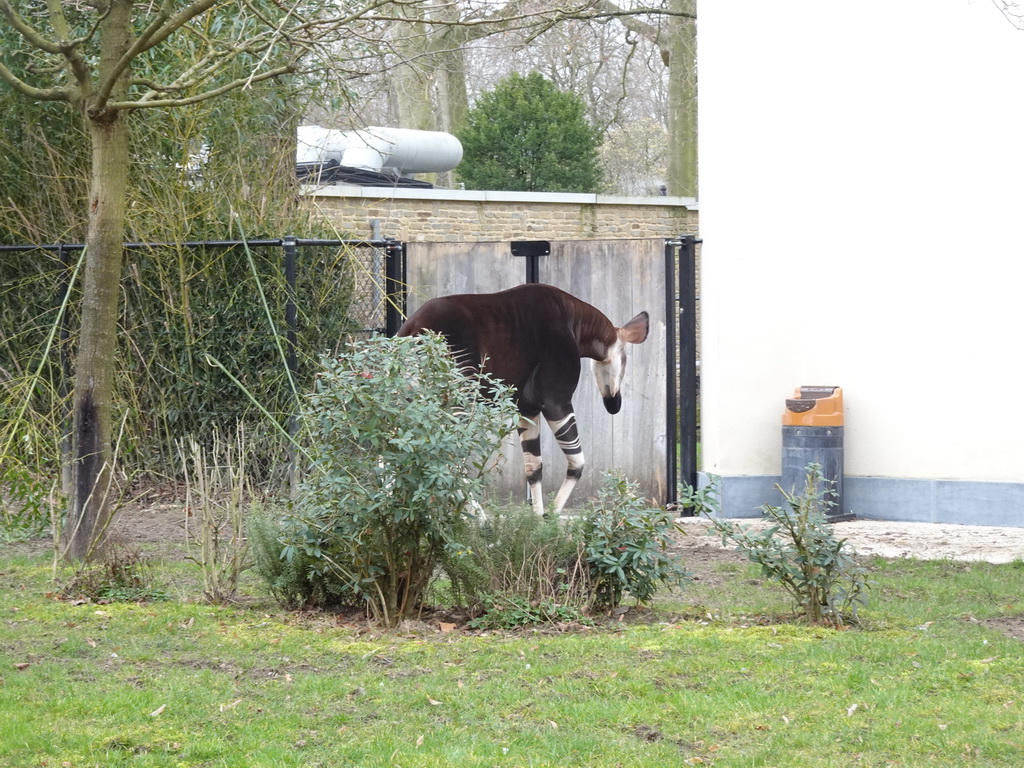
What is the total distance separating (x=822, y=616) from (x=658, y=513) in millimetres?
939

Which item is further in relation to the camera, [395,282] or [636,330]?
[636,330]

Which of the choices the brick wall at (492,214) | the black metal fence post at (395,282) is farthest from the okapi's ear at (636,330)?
the brick wall at (492,214)

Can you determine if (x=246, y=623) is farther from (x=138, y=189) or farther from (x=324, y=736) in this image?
(x=138, y=189)

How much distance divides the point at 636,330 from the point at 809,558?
A: 4.60 metres

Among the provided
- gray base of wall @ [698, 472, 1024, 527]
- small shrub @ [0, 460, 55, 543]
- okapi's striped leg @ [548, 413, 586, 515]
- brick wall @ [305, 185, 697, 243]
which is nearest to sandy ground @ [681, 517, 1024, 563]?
gray base of wall @ [698, 472, 1024, 527]

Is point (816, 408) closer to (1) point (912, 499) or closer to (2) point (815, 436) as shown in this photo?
(2) point (815, 436)

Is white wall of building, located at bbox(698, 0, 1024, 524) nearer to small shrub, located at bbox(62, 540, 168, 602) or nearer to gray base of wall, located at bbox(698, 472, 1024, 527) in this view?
gray base of wall, located at bbox(698, 472, 1024, 527)

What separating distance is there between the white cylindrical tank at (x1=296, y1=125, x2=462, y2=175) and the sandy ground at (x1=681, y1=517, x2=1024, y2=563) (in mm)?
8913

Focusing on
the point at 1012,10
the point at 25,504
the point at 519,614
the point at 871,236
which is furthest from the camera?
the point at 871,236

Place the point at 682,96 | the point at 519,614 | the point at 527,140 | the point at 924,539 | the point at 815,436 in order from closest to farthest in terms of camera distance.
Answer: the point at 519,614 < the point at 924,539 < the point at 815,436 < the point at 527,140 < the point at 682,96

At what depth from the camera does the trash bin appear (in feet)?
31.6

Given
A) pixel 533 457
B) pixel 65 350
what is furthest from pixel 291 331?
pixel 533 457

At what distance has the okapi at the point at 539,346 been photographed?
9797 mm

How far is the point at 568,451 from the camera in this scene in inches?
402
